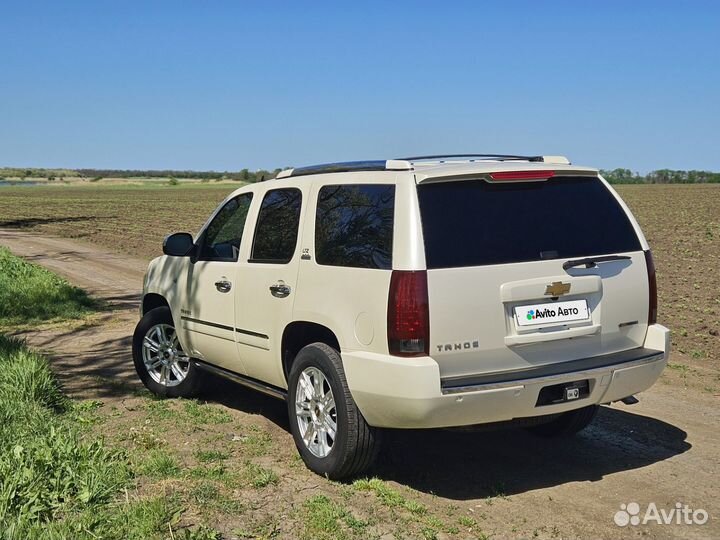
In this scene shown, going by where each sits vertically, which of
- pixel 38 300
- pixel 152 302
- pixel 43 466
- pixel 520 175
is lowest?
pixel 38 300

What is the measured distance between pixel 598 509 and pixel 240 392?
3.61 m

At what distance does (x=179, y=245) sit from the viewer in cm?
671

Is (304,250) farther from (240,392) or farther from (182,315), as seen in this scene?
(240,392)

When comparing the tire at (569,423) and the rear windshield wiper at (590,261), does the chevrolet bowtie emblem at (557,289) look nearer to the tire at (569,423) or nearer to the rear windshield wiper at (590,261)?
the rear windshield wiper at (590,261)

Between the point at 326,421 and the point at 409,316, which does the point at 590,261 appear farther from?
the point at 326,421

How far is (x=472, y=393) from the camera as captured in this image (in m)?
4.47

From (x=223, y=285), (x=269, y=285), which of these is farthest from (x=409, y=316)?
(x=223, y=285)

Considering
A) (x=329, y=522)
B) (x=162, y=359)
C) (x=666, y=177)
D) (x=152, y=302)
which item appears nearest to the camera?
(x=329, y=522)

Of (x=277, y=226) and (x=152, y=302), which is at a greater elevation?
(x=277, y=226)

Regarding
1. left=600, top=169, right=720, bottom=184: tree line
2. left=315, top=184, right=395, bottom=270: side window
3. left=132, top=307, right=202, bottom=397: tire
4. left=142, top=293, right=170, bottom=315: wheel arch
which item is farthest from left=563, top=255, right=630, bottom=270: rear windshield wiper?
left=600, top=169, right=720, bottom=184: tree line

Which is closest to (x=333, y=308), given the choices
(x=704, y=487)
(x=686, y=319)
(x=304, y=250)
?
(x=304, y=250)

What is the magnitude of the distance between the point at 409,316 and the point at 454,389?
46 cm

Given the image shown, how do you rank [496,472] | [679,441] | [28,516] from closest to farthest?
[28,516] → [496,472] → [679,441]

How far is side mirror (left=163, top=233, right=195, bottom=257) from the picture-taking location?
22.0 feet
